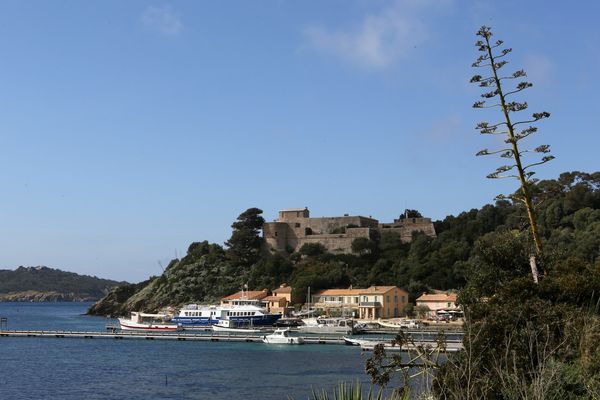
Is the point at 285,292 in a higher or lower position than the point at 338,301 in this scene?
higher

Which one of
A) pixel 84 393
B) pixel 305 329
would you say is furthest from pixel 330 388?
pixel 305 329

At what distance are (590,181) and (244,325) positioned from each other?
166ft

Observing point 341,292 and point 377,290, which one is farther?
point 341,292

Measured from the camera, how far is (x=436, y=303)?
2970 inches

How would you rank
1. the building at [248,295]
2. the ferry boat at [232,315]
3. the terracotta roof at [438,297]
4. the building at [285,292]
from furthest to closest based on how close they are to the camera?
the building at [285,292] → the building at [248,295] → the terracotta roof at [438,297] → the ferry boat at [232,315]

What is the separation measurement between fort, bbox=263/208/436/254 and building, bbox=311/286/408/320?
17.7 metres

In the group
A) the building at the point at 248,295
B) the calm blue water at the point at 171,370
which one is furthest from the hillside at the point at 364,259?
the calm blue water at the point at 171,370

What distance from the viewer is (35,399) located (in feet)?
98.0

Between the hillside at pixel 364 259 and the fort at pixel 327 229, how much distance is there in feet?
5.92

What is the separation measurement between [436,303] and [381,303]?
234 inches

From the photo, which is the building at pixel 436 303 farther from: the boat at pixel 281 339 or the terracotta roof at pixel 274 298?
the boat at pixel 281 339

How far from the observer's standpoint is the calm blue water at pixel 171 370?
32.0 meters

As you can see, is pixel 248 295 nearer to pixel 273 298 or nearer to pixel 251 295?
pixel 251 295

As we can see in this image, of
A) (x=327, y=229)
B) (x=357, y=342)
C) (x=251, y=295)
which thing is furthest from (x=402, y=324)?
(x=327, y=229)
